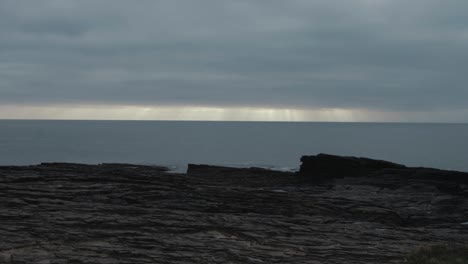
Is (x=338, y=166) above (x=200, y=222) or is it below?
above

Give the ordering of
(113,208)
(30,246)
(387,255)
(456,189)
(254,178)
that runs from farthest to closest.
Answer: (254,178) → (456,189) → (113,208) → (387,255) → (30,246)

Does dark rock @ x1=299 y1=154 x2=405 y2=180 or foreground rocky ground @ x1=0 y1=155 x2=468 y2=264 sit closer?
foreground rocky ground @ x1=0 y1=155 x2=468 y2=264

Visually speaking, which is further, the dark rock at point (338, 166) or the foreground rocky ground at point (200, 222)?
the dark rock at point (338, 166)

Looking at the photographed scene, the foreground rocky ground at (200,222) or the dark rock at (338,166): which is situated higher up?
the dark rock at (338,166)

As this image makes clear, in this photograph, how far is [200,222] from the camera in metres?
24.7

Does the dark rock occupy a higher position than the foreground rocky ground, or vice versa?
the dark rock

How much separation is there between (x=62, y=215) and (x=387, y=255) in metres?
14.3

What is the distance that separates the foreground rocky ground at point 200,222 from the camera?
63.9ft

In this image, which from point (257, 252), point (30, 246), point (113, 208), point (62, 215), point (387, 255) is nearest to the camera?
point (30, 246)

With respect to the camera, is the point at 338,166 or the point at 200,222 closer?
the point at 200,222

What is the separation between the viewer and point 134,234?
2166 centimetres

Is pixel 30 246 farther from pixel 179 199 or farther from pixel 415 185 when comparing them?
pixel 415 185

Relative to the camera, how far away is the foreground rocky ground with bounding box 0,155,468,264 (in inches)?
767

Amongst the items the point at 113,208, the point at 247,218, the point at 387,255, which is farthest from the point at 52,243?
the point at 387,255
